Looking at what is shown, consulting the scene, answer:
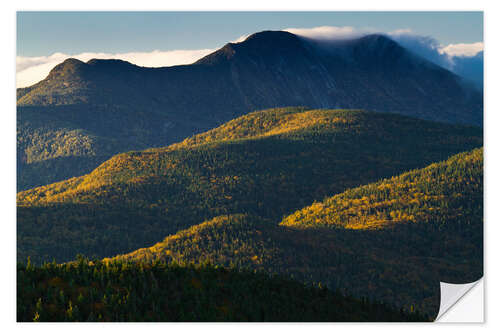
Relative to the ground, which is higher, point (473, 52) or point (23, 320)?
point (473, 52)

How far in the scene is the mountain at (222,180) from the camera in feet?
164

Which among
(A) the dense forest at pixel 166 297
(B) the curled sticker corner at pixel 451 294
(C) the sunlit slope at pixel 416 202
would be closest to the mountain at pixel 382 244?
(C) the sunlit slope at pixel 416 202

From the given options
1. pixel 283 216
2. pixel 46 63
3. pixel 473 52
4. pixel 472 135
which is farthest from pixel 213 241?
pixel 472 135

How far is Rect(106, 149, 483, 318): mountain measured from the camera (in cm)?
2889

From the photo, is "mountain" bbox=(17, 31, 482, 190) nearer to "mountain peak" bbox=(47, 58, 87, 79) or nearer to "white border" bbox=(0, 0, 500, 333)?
"mountain peak" bbox=(47, 58, 87, 79)

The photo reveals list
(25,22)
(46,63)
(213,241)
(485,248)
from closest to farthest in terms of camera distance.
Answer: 1. (485,248)
2. (25,22)
3. (46,63)
4. (213,241)

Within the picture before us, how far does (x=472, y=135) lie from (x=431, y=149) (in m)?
10.2

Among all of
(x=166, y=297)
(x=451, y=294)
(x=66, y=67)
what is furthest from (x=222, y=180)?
(x=166, y=297)

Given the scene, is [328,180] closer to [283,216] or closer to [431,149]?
[283,216]

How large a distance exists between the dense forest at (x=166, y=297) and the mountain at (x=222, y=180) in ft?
62.6

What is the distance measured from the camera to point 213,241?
38.5 metres
